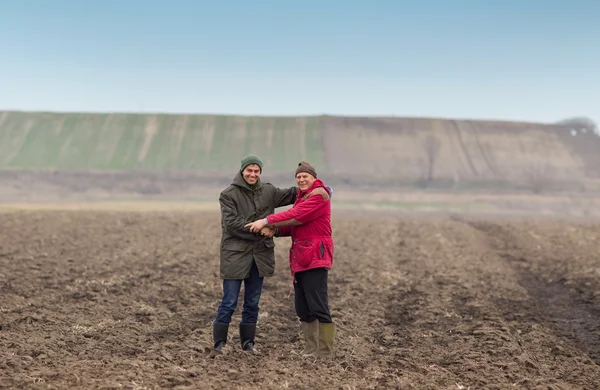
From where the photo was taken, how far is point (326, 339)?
24.3 feet

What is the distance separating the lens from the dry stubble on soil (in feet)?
21.7

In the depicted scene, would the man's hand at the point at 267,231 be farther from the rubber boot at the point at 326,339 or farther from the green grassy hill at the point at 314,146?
the green grassy hill at the point at 314,146

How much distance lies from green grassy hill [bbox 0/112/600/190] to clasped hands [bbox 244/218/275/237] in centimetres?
5380

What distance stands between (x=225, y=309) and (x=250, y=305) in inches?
11.5

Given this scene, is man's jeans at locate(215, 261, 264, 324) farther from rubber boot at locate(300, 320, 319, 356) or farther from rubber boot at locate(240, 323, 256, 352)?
rubber boot at locate(300, 320, 319, 356)

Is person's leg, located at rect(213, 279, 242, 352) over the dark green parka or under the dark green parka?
under

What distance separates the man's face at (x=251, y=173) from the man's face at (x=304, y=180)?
1.53 ft

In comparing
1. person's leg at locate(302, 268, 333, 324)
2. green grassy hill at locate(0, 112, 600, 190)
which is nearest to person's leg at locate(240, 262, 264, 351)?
person's leg at locate(302, 268, 333, 324)

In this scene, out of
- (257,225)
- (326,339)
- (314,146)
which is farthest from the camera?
(314,146)

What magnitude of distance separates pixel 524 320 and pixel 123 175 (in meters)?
53.0

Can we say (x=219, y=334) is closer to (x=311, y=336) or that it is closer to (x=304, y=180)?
(x=311, y=336)

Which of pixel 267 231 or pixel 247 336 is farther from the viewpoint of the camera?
pixel 247 336

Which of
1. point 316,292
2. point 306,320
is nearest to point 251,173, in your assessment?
point 316,292

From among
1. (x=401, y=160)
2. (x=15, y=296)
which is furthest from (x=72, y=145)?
(x=15, y=296)
